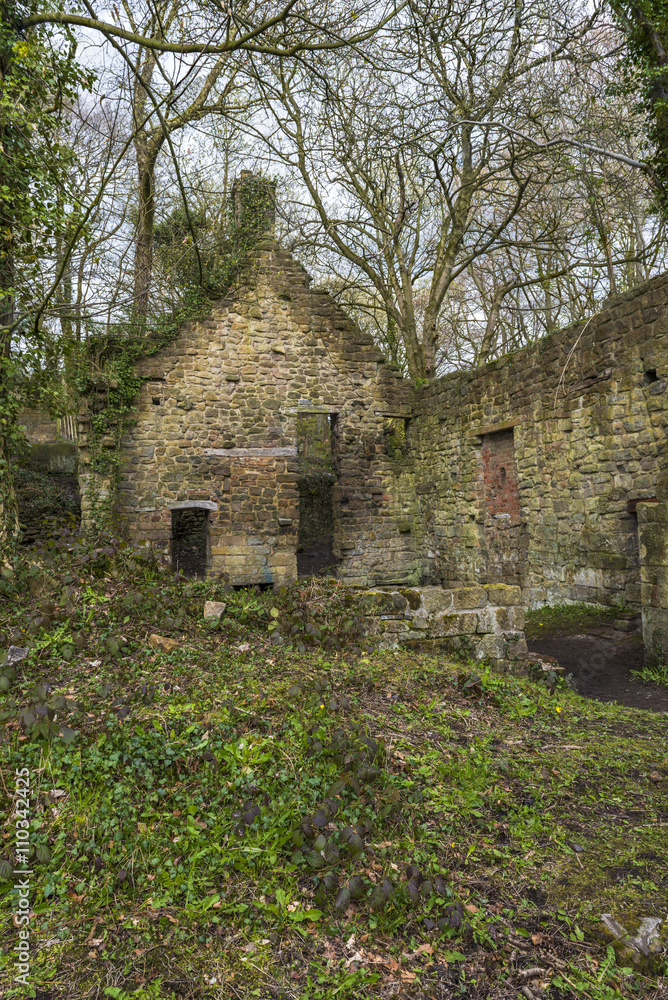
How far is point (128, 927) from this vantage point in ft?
7.22

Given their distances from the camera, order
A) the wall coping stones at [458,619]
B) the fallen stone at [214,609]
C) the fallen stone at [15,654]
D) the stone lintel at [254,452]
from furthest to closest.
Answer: the stone lintel at [254,452]
the wall coping stones at [458,619]
the fallen stone at [214,609]
the fallen stone at [15,654]

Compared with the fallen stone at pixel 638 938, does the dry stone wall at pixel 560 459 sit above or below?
above

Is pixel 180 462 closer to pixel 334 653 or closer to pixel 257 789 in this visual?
pixel 334 653

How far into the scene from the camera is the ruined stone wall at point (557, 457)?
20.1ft

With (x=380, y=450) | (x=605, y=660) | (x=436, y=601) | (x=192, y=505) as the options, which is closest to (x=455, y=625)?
(x=436, y=601)

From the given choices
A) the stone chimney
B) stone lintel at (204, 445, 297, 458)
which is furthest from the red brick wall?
the stone chimney

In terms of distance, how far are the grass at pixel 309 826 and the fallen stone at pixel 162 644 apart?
8 centimetres

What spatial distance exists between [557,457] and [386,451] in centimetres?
410

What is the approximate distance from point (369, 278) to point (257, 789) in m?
12.8

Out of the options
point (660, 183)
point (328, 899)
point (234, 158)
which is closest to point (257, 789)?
point (328, 899)

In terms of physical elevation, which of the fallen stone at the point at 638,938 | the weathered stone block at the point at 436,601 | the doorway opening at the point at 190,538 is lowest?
Answer: the fallen stone at the point at 638,938

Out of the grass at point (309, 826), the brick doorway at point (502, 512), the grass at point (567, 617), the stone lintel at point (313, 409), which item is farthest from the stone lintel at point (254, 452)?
the grass at point (309, 826)

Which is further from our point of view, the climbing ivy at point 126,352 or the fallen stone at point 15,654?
the climbing ivy at point 126,352

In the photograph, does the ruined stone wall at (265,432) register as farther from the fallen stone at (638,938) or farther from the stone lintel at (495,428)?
the fallen stone at (638,938)
